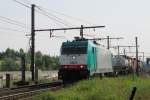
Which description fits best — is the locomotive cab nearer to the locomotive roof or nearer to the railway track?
the locomotive roof

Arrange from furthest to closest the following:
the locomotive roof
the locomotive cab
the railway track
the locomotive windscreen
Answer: the locomotive roof, the locomotive windscreen, the locomotive cab, the railway track

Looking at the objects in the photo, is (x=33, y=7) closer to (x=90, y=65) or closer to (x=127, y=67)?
(x=90, y=65)

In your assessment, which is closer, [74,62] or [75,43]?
[74,62]

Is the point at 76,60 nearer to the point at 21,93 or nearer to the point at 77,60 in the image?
the point at 77,60

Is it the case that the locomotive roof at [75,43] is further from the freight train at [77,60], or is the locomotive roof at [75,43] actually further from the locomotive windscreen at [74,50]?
the locomotive windscreen at [74,50]

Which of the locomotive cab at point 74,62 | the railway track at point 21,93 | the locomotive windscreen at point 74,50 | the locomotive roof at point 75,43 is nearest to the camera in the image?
the railway track at point 21,93

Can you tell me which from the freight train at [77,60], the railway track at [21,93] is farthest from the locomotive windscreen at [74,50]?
the railway track at [21,93]

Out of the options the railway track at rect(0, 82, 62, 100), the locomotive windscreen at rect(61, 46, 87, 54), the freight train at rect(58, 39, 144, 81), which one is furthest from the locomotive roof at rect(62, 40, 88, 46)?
the railway track at rect(0, 82, 62, 100)

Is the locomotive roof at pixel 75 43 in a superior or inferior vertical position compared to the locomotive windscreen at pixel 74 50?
superior

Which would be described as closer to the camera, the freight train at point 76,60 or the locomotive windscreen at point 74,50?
the freight train at point 76,60

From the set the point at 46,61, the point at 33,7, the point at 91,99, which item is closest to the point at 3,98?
the point at 91,99

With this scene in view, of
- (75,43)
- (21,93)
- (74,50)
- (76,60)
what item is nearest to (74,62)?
(76,60)

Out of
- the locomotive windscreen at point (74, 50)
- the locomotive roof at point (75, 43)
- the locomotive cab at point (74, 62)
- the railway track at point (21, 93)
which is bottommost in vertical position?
the railway track at point (21, 93)

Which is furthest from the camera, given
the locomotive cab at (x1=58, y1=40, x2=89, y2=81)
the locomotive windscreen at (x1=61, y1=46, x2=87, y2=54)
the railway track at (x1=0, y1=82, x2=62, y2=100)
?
the locomotive windscreen at (x1=61, y1=46, x2=87, y2=54)
